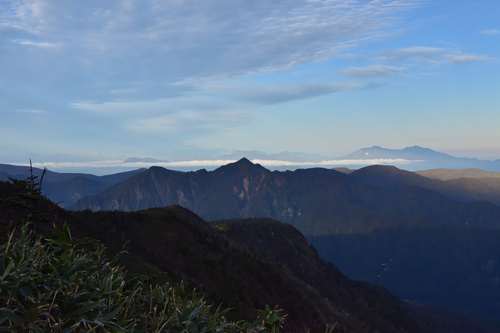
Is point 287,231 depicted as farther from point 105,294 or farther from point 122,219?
point 105,294

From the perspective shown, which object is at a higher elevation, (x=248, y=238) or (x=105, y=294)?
(x=105, y=294)

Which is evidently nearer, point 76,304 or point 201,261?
point 76,304

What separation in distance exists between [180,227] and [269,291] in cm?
1147

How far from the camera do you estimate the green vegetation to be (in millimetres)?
5352

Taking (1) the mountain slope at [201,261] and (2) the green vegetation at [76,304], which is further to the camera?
(1) the mountain slope at [201,261]

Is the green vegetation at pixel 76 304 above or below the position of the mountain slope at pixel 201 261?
above

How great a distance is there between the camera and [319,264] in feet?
388

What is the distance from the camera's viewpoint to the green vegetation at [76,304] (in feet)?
17.6

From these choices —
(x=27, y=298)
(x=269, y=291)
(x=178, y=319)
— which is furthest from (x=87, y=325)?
(x=269, y=291)

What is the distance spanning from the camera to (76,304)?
579 cm

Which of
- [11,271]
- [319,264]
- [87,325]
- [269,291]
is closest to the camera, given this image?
[87,325]

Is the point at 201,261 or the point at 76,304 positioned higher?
the point at 76,304

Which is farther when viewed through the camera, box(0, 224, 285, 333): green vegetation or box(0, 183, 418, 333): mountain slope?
box(0, 183, 418, 333): mountain slope

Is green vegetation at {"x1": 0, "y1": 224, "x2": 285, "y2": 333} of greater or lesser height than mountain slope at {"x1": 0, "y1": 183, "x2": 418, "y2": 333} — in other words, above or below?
above
